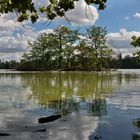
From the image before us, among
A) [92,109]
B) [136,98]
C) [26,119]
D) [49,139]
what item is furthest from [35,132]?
[136,98]

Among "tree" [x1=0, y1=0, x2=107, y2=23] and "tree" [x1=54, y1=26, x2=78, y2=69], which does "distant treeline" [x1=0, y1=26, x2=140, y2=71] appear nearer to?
"tree" [x1=54, y1=26, x2=78, y2=69]

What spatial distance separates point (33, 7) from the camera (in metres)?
14.2

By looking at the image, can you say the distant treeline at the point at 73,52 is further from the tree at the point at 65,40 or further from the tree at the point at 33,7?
the tree at the point at 33,7

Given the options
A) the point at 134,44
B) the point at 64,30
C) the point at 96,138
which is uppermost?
the point at 64,30

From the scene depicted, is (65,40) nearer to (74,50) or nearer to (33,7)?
(74,50)

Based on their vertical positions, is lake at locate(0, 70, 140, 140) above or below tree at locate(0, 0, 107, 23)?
below

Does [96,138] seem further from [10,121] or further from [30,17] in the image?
[30,17]

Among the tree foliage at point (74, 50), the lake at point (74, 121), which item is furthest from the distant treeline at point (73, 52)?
the lake at point (74, 121)

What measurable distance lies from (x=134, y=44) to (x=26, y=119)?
11579 mm

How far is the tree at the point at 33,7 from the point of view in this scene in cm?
1358

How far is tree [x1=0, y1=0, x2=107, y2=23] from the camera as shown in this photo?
13577 mm

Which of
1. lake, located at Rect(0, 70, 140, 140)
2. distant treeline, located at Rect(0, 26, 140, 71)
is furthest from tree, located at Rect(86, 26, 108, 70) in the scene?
lake, located at Rect(0, 70, 140, 140)

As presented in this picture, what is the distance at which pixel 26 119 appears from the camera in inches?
600

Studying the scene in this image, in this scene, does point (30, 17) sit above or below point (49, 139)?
above
